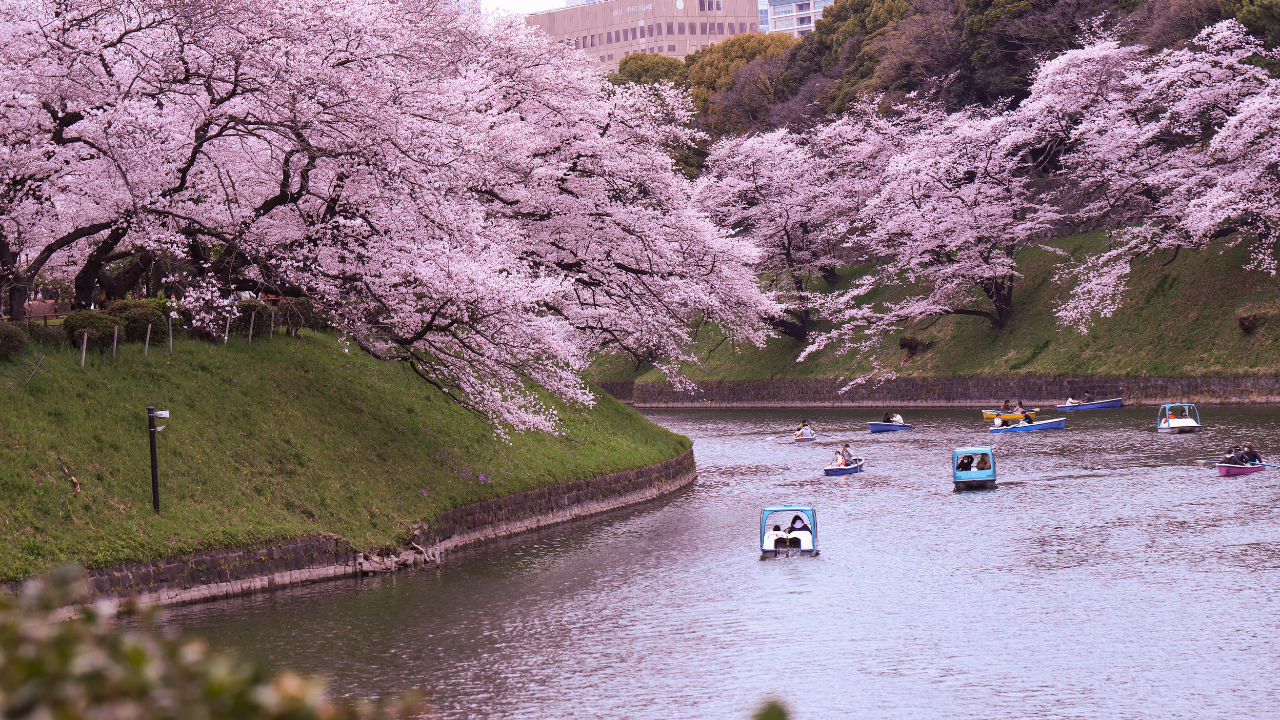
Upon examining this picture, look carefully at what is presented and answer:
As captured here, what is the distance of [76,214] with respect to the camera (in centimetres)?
2438

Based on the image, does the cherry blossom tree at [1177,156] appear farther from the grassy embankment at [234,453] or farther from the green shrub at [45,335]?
the green shrub at [45,335]

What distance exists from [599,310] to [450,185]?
342 inches

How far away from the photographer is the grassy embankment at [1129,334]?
168ft

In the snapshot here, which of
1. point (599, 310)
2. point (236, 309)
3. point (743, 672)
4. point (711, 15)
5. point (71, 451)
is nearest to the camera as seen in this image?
point (743, 672)

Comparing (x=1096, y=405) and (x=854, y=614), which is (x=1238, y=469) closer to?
(x=854, y=614)

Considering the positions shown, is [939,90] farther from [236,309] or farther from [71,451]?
[71,451]

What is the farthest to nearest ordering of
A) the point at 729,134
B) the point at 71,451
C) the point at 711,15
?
the point at 711,15 → the point at 729,134 → the point at 71,451

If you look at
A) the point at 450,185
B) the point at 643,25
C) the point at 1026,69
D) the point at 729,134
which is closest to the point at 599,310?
the point at 450,185

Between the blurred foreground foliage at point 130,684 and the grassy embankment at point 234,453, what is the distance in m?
16.0

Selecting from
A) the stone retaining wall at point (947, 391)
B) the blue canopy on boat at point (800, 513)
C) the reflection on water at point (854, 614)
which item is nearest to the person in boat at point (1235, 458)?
the reflection on water at point (854, 614)

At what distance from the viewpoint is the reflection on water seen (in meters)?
15.3

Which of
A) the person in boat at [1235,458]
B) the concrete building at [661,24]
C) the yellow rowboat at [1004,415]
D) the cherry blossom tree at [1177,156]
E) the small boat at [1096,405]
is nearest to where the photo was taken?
the person in boat at [1235,458]

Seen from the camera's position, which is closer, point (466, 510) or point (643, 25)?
point (466, 510)

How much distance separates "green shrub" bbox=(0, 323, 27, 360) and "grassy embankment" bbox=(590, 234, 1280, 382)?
48.4 meters
